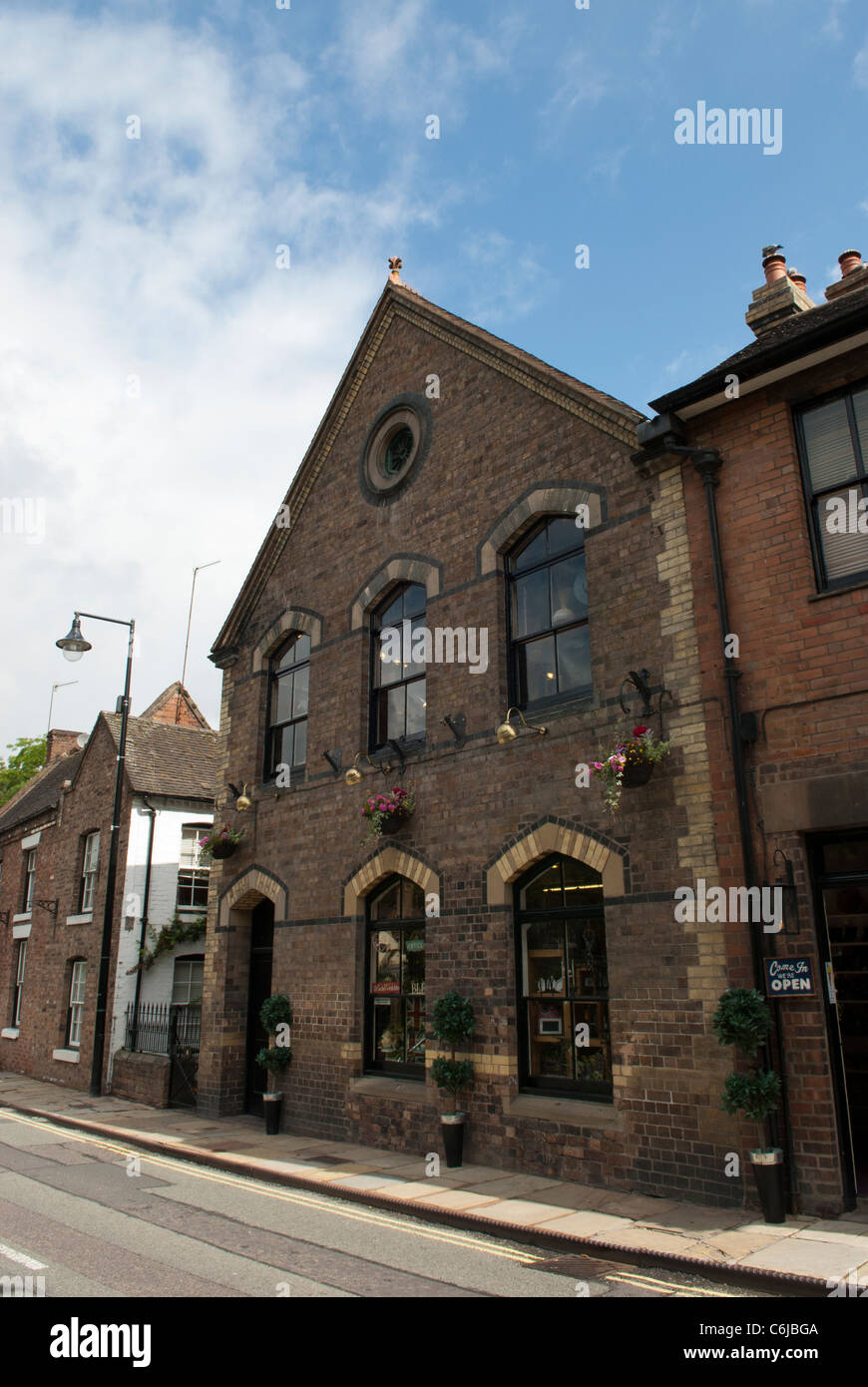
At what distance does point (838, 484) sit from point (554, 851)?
4.50 metres

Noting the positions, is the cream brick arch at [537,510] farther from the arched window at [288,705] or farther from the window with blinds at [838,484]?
the arched window at [288,705]

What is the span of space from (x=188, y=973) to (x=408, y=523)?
37.4ft

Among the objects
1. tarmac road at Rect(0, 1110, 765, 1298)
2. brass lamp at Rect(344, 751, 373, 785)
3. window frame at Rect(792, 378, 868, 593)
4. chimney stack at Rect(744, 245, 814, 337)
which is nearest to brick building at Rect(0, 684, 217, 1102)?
tarmac road at Rect(0, 1110, 765, 1298)

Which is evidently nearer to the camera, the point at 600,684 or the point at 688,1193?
the point at 688,1193

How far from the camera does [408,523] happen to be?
1295 cm

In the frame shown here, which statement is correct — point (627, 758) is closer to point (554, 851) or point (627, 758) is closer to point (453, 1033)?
point (554, 851)

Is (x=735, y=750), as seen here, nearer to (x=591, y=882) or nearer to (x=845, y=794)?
(x=845, y=794)

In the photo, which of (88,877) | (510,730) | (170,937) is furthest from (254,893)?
(88,877)

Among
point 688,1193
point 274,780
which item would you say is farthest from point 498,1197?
point 274,780

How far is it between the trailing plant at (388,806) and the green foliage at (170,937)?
837 centimetres

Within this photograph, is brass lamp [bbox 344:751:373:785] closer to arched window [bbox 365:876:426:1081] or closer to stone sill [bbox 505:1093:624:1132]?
arched window [bbox 365:876:426:1081]

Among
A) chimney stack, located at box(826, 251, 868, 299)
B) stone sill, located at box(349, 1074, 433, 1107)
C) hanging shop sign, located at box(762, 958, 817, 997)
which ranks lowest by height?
stone sill, located at box(349, 1074, 433, 1107)

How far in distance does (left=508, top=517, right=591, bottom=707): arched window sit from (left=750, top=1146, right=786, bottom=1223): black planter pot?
4744 mm

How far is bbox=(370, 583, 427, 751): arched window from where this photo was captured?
1250 cm
